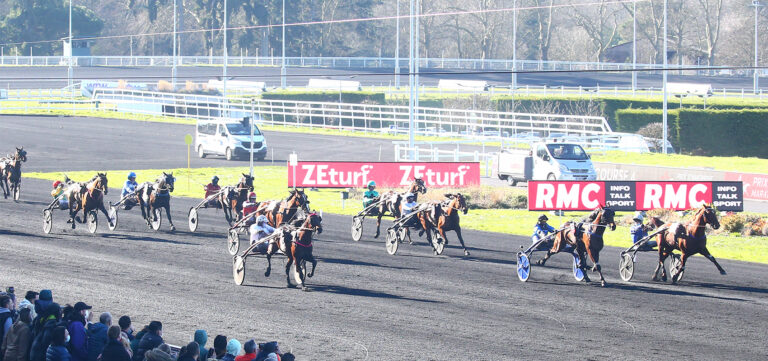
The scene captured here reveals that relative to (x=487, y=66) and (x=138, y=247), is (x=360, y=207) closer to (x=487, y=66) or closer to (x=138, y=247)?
(x=138, y=247)

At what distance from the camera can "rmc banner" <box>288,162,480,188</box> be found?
31641 millimetres

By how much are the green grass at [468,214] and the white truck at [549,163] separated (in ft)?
13.1

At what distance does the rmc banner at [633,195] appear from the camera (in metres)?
26.2

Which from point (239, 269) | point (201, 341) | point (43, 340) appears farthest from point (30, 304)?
point (239, 269)

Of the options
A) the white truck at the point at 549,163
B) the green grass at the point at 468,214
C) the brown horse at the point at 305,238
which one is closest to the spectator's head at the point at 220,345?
the brown horse at the point at 305,238

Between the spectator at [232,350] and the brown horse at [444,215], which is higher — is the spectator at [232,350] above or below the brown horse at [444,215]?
below

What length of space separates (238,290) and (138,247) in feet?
18.0

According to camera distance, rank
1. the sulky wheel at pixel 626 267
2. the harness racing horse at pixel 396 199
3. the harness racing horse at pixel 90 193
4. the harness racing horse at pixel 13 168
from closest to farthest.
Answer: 1. the sulky wheel at pixel 626 267
2. the harness racing horse at pixel 396 199
3. the harness racing horse at pixel 90 193
4. the harness racing horse at pixel 13 168

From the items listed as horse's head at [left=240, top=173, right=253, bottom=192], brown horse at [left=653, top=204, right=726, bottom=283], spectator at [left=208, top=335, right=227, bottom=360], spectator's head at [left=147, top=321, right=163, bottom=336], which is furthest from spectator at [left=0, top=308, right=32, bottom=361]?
horse's head at [left=240, top=173, right=253, bottom=192]

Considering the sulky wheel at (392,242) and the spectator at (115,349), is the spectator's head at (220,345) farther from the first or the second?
the sulky wheel at (392,242)

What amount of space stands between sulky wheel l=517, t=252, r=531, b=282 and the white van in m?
27.5

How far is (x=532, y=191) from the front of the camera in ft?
89.7

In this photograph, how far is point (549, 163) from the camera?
3372cm

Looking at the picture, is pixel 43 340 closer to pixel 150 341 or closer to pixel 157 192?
pixel 150 341
